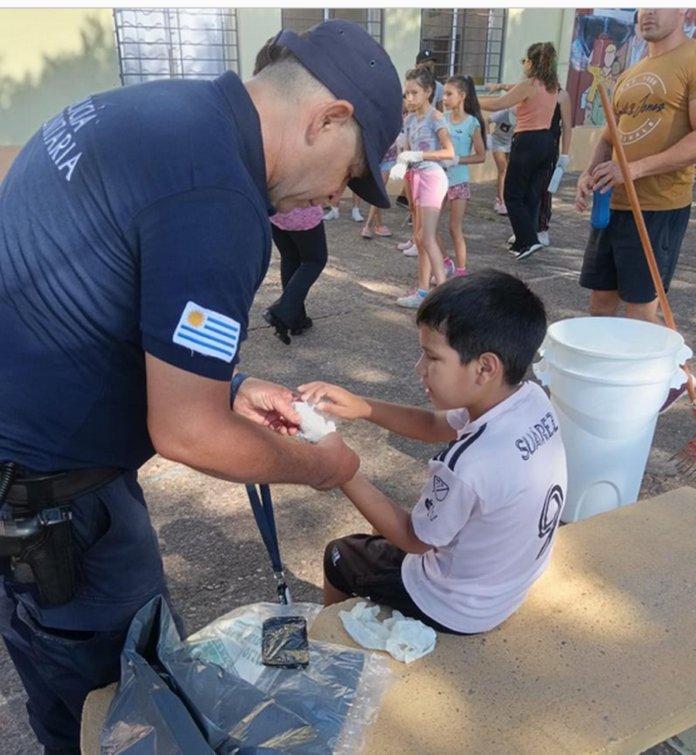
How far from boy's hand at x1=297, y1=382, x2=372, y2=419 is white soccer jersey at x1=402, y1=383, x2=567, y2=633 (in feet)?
1.25

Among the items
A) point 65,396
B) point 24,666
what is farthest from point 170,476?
point 65,396

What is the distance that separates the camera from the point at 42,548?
1.39 meters

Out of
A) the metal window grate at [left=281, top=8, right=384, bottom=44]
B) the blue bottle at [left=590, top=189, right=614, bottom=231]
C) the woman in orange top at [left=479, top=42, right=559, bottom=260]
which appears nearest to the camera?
the blue bottle at [left=590, top=189, right=614, bottom=231]

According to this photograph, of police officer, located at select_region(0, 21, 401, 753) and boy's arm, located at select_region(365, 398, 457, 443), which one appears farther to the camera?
boy's arm, located at select_region(365, 398, 457, 443)

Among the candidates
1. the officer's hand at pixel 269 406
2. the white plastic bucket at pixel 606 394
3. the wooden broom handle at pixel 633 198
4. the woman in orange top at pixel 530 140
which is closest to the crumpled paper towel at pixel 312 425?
the officer's hand at pixel 269 406

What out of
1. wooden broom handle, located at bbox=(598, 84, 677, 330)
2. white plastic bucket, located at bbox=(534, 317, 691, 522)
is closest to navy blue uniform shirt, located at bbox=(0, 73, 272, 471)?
white plastic bucket, located at bbox=(534, 317, 691, 522)

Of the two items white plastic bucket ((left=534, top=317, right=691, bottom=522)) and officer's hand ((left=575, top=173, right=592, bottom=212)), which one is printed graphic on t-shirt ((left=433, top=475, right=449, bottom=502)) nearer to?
white plastic bucket ((left=534, top=317, right=691, bottom=522))

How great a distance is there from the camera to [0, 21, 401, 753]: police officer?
3.75ft

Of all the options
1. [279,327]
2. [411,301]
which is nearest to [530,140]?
[411,301]

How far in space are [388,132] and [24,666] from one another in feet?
4.66

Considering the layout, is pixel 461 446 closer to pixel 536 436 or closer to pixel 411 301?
pixel 536 436

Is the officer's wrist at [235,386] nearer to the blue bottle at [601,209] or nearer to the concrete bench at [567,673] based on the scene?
the concrete bench at [567,673]

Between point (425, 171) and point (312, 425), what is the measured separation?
4.01m

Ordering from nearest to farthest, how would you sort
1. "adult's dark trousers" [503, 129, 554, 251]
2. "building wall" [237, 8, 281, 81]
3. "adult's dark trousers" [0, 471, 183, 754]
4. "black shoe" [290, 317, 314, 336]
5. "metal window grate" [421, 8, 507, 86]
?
"adult's dark trousers" [0, 471, 183, 754] → "black shoe" [290, 317, 314, 336] → "adult's dark trousers" [503, 129, 554, 251] → "building wall" [237, 8, 281, 81] → "metal window grate" [421, 8, 507, 86]
